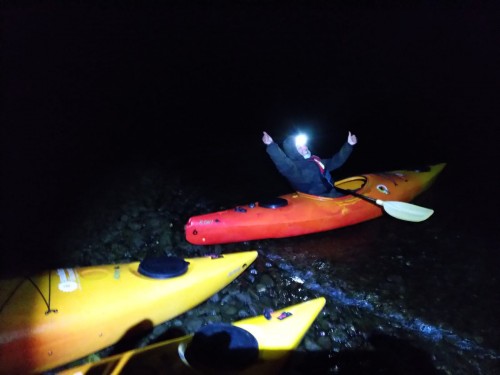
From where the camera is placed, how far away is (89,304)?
2.68 m

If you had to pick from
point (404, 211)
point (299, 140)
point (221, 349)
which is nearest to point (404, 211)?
point (404, 211)

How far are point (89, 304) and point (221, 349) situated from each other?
3.59 ft

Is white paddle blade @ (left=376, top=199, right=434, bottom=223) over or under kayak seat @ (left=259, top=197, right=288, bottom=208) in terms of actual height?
under

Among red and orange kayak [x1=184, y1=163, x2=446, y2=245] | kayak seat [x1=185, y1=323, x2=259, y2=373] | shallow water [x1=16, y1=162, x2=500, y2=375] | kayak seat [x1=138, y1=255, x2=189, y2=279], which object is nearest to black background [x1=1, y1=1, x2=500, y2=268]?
shallow water [x1=16, y1=162, x2=500, y2=375]

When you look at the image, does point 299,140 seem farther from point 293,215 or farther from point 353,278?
point 353,278

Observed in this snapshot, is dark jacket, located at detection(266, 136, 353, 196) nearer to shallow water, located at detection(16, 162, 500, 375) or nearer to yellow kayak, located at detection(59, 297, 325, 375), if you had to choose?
shallow water, located at detection(16, 162, 500, 375)

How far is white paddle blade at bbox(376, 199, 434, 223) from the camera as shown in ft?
14.9

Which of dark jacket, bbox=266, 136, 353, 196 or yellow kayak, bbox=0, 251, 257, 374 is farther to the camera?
dark jacket, bbox=266, 136, 353, 196

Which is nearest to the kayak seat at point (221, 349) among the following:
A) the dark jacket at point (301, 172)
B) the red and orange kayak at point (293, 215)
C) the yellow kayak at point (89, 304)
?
the yellow kayak at point (89, 304)

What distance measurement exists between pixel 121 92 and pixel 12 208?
778cm

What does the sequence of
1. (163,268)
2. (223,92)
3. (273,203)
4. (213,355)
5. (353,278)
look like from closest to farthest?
(213,355) < (163,268) < (353,278) < (273,203) < (223,92)

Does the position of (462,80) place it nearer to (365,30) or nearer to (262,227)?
(365,30)

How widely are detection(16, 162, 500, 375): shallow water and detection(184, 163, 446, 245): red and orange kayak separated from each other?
20 cm

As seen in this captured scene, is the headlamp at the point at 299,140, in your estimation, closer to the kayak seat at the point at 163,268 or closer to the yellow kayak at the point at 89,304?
the yellow kayak at the point at 89,304
